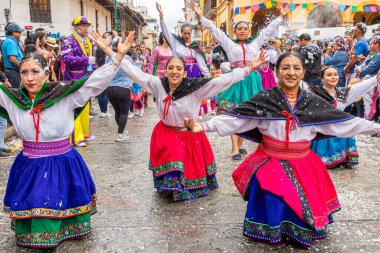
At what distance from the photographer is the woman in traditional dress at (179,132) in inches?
164

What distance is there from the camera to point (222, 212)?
400 cm

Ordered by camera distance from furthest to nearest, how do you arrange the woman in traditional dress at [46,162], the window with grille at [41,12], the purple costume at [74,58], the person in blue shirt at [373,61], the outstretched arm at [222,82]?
the window with grille at [41,12]
the person in blue shirt at [373,61]
the purple costume at [74,58]
the outstretched arm at [222,82]
the woman in traditional dress at [46,162]

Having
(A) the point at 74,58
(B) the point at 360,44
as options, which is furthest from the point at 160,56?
(B) the point at 360,44

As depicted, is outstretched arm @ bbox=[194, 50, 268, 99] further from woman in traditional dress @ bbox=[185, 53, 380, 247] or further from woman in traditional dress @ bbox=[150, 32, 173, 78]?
woman in traditional dress @ bbox=[150, 32, 173, 78]

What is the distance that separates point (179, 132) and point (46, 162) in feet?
5.12

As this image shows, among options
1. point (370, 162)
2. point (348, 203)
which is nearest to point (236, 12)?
point (370, 162)

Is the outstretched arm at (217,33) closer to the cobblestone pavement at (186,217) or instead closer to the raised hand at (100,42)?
the cobblestone pavement at (186,217)

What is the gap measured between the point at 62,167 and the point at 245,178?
61.6 inches

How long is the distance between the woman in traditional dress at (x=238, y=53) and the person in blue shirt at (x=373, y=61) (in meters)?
2.21

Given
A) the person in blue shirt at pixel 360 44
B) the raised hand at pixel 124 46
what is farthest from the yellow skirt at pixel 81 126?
the person in blue shirt at pixel 360 44

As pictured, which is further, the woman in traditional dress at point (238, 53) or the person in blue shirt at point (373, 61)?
the person in blue shirt at point (373, 61)

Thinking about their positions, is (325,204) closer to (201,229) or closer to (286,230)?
(286,230)

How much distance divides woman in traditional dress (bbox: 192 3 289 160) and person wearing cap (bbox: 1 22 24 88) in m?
3.51

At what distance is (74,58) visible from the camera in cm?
623
